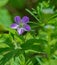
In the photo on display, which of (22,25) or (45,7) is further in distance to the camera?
(22,25)

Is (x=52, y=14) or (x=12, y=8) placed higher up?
(x=52, y=14)

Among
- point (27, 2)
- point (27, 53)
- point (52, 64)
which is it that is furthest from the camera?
point (27, 2)

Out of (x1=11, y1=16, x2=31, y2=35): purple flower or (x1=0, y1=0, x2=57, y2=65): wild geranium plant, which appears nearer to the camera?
(x1=0, y1=0, x2=57, y2=65): wild geranium plant

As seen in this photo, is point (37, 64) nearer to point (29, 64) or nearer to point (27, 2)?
point (29, 64)

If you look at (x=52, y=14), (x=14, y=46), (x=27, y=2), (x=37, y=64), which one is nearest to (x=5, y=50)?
(x=14, y=46)

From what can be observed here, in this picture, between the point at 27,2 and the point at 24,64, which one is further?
the point at 27,2

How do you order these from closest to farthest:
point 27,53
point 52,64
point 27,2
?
point 52,64 → point 27,53 → point 27,2

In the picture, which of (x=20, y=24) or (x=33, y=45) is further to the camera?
(x=20, y=24)

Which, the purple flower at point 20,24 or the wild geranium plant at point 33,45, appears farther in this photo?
the purple flower at point 20,24

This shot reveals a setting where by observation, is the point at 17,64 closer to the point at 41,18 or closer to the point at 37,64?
the point at 37,64

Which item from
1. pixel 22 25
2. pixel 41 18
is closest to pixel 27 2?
pixel 22 25
